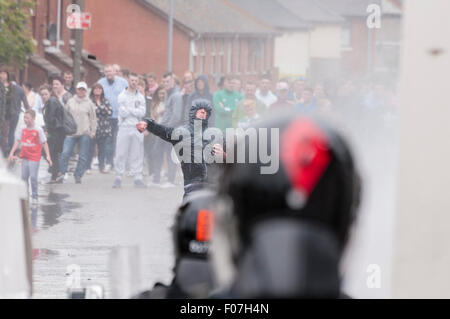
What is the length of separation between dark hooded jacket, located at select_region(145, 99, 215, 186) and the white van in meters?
7.73

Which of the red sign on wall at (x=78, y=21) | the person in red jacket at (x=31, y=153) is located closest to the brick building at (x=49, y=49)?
the red sign on wall at (x=78, y=21)

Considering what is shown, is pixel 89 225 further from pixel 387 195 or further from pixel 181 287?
pixel 181 287

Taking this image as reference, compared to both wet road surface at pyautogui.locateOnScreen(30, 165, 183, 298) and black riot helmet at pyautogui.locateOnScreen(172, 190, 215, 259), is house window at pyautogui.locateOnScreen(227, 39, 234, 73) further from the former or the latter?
black riot helmet at pyautogui.locateOnScreen(172, 190, 215, 259)

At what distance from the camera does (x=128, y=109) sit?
688 inches

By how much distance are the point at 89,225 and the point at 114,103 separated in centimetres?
552

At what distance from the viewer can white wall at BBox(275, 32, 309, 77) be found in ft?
211

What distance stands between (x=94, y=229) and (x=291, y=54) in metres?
55.2

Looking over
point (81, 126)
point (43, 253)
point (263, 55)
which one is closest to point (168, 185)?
point (81, 126)

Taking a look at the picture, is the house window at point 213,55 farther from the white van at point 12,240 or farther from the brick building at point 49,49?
the white van at point 12,240

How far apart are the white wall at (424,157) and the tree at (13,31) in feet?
77.4

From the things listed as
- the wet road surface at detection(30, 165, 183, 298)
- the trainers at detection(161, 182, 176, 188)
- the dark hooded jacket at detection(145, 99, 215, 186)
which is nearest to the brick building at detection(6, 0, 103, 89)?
the wet road surface at detection(30, 165, 183, 298)

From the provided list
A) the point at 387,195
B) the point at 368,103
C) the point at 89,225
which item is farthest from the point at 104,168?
the point at 387,195

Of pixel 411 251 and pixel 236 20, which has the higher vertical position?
pixel 236 20
